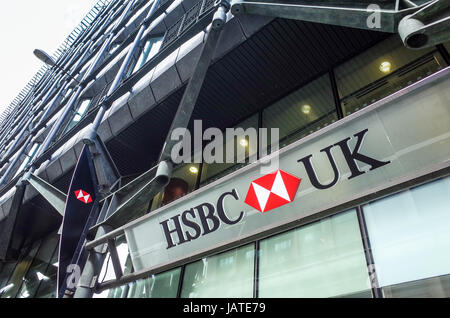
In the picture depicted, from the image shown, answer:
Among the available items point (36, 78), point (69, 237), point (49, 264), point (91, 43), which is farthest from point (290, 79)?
point (36, 78)

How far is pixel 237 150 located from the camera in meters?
9.80

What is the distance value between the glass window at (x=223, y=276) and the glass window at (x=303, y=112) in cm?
326

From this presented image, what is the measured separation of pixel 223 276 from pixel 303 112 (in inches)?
193

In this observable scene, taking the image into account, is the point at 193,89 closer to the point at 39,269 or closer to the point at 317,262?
the point at 317,262

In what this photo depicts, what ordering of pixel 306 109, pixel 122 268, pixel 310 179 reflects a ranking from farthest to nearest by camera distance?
pixel 122 268, pixel 306 109, pixel 310 179

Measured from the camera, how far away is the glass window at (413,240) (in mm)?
4277

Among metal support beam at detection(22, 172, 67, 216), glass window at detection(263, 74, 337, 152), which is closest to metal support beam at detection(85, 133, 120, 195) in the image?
metal support beam at detection(22, 172, 67, 216)

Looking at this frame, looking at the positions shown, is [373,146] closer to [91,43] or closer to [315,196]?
[315,196]

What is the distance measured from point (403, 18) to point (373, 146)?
1937mm

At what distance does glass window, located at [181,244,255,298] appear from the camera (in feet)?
21.4

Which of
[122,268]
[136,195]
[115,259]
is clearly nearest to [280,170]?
[136,195]

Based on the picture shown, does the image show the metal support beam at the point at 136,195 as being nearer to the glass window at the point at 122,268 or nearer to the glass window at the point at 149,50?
the glass window at the point at 122,268

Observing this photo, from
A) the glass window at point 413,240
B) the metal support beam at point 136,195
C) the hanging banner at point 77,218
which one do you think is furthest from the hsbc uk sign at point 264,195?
the hanging banner at point 77,218

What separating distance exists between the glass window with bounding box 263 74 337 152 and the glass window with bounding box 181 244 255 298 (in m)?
3.26
